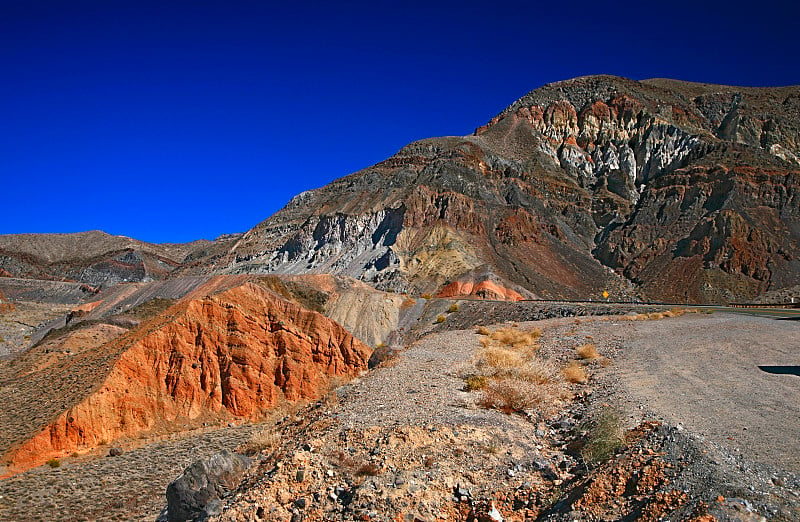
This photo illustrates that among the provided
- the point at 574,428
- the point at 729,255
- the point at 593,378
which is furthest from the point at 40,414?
the point at 729,255

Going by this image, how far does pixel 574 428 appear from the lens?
841 cm

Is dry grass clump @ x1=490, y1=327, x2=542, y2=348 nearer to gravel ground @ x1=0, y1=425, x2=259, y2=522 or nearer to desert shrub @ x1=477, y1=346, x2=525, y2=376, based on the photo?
desert shrub @ x1=477, y1=346, x2=525, y2=376

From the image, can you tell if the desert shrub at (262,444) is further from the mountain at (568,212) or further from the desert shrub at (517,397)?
the mountain at (568,212)

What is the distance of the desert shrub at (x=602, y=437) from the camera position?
6.68m

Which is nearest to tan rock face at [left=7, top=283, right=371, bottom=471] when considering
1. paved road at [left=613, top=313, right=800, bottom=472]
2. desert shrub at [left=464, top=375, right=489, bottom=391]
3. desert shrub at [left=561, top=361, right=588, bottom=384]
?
desert shrub at [left=464, top=375, right=489, bottom=391]

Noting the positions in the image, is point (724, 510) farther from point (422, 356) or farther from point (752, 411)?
point (422, 356)

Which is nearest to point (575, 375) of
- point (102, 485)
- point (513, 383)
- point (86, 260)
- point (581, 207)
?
point (513, 383)

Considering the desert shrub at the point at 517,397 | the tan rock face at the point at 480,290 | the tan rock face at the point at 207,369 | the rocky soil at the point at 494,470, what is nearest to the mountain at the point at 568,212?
the tan rock face at the point at 480,290

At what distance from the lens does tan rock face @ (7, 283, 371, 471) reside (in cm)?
1367

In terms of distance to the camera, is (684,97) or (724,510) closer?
(724,510)

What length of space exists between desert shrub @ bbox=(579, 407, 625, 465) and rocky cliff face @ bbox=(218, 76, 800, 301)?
44.4 metres

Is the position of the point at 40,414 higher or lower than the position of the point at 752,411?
higher

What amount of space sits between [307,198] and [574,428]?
99.5 meters

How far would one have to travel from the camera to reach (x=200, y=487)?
7.58 meters
